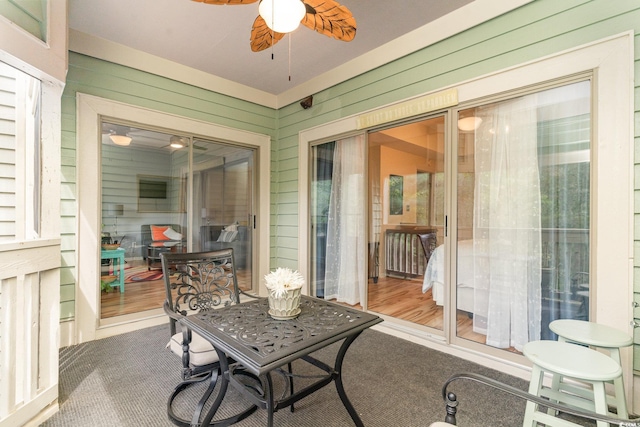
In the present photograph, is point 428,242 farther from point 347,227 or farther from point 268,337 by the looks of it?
point 268,337

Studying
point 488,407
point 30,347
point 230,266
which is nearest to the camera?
point 30,347

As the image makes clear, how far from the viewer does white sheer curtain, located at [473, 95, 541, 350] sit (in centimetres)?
237

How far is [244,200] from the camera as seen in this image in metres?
4.38

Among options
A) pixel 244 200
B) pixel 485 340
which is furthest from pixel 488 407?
pixel 244 200

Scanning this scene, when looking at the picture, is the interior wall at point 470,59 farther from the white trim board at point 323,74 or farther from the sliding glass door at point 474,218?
the sliding glass door at point 474,218

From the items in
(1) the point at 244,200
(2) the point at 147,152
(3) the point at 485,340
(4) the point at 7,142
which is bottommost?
(3) the point at 485,340

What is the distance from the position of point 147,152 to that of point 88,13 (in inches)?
53.4

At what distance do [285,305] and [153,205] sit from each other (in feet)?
8.73

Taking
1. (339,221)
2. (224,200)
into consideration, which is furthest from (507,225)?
(224,200)

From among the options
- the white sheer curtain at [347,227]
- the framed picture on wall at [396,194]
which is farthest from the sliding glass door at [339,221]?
the framed picture on wall at [396,194]

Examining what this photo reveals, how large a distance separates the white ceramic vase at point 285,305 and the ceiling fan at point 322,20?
5.41 ft

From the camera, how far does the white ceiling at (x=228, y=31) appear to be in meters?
2.59

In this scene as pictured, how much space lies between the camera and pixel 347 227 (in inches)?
148

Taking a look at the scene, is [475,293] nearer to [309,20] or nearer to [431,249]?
[431,249]
